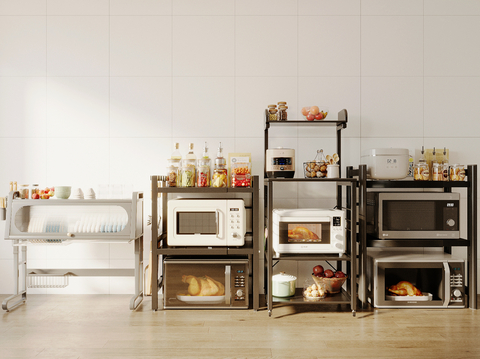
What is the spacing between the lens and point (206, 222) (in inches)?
107

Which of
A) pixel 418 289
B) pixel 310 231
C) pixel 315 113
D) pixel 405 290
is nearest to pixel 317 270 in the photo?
pixel 310 231

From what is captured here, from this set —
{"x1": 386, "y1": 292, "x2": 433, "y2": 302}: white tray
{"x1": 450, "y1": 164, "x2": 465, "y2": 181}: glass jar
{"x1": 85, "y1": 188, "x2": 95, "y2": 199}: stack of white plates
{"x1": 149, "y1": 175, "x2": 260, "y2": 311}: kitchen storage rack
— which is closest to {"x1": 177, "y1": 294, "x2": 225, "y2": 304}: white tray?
{"x1": 149, "y1": 175, "x2": 260, "y2": 311}: kitchen storage rack

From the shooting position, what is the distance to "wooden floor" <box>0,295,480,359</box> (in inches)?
83.2

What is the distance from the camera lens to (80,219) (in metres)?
2.82

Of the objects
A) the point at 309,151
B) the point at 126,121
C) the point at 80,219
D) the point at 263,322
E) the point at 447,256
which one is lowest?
the point at 263,322

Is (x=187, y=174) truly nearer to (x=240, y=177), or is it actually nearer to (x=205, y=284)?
(x=240, y=177)

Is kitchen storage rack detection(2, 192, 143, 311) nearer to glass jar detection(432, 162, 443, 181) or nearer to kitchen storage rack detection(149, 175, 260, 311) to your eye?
kitchen storage rack detection(149, 175, 260, 311)

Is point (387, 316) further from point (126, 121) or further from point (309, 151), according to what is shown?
point (126, 121)

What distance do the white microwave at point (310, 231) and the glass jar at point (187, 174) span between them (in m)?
0.69

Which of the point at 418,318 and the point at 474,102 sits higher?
the point at 474,102

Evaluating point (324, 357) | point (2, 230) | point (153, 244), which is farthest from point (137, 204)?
point (324, 357)

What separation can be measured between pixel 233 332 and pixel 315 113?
172cm

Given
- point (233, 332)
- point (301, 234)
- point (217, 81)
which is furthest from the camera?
point (217, 81)

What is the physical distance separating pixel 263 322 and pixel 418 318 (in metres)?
1.12
